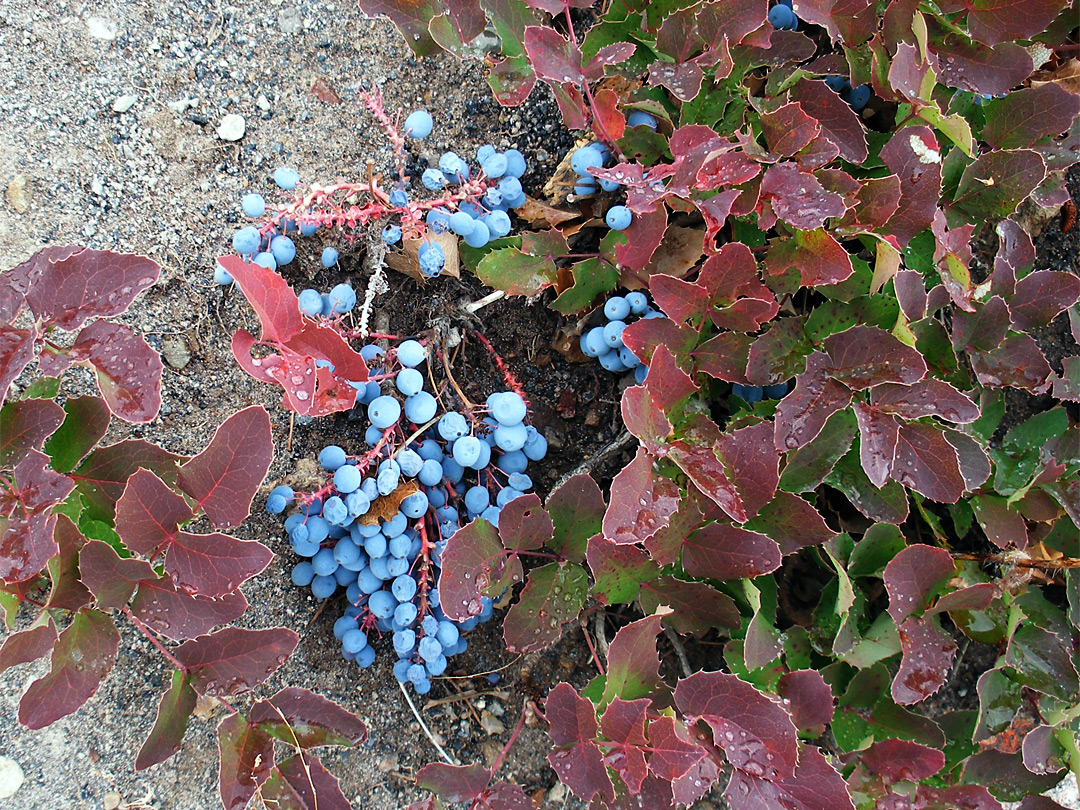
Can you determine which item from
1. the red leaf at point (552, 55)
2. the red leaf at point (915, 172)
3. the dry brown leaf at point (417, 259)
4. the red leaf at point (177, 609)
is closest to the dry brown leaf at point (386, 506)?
the red leaf at point (177, 609)

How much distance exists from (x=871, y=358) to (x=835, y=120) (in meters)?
0.49

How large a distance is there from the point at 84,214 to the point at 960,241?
162 cm

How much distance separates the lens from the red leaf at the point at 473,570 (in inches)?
50.9

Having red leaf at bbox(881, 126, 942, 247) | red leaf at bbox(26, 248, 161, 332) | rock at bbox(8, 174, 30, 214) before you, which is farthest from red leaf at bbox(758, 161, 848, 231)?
rock at bbox(8, 174, 30, 214)

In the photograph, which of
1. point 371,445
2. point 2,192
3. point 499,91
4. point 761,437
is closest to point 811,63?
point 499,91

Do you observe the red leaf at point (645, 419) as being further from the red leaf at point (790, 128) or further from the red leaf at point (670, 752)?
the red leaf at point (790, 128)

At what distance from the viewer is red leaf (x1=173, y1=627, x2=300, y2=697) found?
1227 mm

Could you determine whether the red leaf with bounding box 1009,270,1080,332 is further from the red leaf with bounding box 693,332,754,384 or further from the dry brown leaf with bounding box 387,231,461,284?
the dry brown leaf with bounding box 387,231,461,284

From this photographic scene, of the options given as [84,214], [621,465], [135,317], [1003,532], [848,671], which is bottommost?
[848,671]

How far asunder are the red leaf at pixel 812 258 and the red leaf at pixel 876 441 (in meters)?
0.23

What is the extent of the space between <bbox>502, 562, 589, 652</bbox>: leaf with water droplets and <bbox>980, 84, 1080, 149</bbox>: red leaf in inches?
47.2

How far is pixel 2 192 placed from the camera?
1465 mm

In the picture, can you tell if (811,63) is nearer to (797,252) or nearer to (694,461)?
(797,252)

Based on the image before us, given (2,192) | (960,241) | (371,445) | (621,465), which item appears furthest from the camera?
(621,465)
